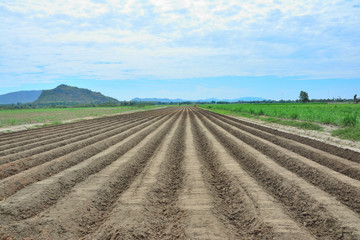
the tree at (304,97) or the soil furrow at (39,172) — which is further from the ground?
the tree at (304,97)

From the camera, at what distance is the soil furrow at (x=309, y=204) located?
149 inches

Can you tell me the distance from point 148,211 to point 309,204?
315 cm

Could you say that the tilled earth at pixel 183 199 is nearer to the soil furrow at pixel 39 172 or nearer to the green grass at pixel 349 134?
the soil furrow at pixel 39 172

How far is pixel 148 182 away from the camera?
6.24 metres

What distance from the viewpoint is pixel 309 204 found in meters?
4.73

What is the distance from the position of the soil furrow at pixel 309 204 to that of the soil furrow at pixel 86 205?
3627mm

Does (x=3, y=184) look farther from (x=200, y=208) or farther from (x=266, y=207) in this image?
(x=266, y=207)

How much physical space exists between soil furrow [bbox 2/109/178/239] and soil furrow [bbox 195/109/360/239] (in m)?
3.63

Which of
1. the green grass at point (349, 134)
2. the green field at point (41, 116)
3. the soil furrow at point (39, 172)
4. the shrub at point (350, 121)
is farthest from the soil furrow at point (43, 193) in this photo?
the green field at point (41, 116)

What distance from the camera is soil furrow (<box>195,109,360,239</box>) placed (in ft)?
12.4

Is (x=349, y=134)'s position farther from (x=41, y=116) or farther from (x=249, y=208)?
(x=41, y=116)

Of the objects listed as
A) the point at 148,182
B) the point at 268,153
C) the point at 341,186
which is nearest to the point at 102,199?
the point at 148,182

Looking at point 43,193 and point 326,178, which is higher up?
point 326,178

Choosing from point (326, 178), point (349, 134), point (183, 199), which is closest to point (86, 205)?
point (183, 199)
